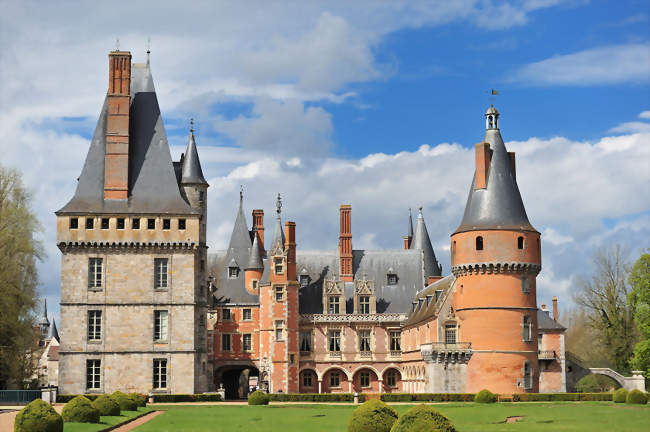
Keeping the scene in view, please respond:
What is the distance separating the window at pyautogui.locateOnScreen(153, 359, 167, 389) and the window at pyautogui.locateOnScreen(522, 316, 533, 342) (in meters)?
21.7

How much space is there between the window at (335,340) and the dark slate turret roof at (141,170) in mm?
20249

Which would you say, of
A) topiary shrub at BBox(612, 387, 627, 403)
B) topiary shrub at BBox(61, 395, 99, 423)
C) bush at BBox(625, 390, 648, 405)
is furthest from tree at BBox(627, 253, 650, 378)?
topiary shrub at BBox(61, 395, 99, 423)

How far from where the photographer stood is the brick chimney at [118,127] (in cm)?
5234

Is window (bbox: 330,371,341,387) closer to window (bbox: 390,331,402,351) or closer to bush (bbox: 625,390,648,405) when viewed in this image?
window (bbox: 390,331,402,351)

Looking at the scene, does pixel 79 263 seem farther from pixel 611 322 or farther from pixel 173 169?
pixel 611 322

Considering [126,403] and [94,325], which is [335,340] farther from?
[126,403]

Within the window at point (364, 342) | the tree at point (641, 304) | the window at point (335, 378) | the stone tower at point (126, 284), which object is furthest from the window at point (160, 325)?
the tree at point (641, 304)

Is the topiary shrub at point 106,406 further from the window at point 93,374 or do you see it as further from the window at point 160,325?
the window at point 93,374

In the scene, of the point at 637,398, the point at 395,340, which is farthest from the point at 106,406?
the point at 395,340

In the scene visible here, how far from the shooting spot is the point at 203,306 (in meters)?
55.1

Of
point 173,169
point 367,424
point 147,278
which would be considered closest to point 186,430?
point 367,424

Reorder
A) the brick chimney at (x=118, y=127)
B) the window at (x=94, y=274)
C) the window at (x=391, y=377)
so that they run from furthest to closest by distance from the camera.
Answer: the window at (x=391, y=377) → the brick chimney at (x=118, y=127) → the window at (x=94, y=274)

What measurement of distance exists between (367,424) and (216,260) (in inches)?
2064

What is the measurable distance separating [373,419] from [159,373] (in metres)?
29.0
